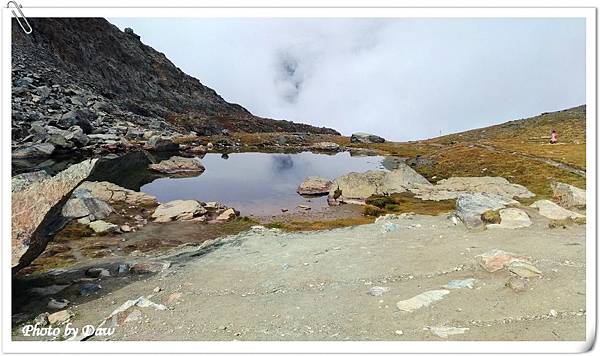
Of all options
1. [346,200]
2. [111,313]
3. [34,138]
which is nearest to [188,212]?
[346,200]

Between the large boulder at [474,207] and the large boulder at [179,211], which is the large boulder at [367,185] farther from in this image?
the large boulder at [474,207]

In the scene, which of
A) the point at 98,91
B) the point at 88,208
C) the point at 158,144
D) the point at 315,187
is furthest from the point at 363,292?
the point at 98,91

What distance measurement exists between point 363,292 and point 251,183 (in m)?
37.2

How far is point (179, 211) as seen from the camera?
89.2 feet

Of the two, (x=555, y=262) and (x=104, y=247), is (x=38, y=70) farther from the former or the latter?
(x=555, y=262)

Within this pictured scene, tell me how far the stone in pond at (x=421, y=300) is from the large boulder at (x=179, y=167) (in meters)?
44.8

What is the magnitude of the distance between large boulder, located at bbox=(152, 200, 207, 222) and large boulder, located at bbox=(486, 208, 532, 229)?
18.8 m

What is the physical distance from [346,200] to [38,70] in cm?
6647

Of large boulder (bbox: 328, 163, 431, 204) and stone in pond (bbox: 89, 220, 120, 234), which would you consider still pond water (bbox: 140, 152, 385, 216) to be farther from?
stone in pond (bbox: 89, 220, 120, 234)

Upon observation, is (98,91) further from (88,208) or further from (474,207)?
(474,207)

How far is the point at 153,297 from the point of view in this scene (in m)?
10.5

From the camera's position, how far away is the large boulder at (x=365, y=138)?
393 ft

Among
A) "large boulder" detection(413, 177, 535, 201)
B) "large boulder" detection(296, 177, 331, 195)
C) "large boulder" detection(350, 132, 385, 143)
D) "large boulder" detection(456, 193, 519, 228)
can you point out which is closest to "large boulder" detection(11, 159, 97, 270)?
"large boulder" detection(456, 193, 519, 228)

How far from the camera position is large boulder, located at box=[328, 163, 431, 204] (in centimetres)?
3762
